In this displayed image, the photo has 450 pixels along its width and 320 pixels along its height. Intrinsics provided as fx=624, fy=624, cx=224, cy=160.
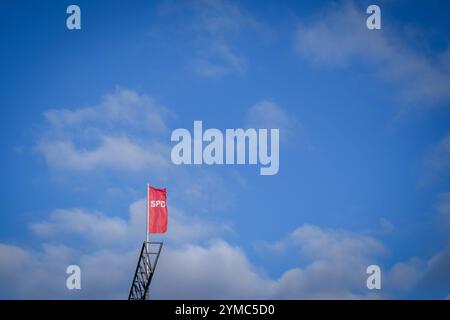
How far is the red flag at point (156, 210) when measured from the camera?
144ft

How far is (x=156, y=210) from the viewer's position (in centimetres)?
4459

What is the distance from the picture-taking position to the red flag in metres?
44.0

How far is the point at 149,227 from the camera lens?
144 feet
